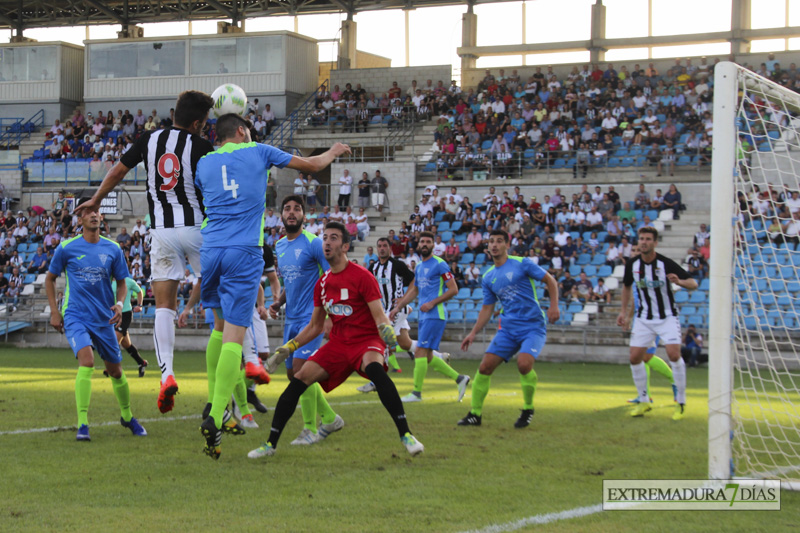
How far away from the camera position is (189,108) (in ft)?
23.8

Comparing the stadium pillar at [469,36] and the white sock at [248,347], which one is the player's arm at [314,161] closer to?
the white sock at [248,347]

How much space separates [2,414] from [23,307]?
1758 centimetres

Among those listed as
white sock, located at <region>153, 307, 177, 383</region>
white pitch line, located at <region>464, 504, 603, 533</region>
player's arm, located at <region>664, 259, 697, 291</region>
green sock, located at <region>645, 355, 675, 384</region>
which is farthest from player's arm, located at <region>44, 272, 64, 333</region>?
green sock, located at <region>645, 355, 675, 384</region>

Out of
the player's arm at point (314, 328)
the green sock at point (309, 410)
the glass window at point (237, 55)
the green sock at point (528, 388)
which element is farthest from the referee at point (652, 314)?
the glass window at point (237, 55)

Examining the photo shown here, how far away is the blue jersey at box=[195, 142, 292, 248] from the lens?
22.3 ft

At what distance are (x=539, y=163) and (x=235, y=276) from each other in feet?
74.7

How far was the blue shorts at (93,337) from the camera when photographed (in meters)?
8.59

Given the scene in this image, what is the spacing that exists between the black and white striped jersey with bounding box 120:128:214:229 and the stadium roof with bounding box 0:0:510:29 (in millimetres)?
32314

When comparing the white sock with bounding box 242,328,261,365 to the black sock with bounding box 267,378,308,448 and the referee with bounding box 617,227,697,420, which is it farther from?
the referee with bounding box 617,227,697,420

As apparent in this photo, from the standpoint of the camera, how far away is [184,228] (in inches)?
286

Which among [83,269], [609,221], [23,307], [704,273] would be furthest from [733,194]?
[23,307]

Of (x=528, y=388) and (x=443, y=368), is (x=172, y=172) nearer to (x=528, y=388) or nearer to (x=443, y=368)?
(x=528, y=388)

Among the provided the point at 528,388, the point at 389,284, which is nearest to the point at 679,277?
the point at 528,388

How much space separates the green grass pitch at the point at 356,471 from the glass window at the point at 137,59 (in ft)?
93.9
